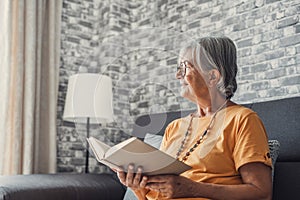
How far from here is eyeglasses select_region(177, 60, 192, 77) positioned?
146 cm

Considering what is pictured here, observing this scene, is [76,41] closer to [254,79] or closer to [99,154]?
[254,79]

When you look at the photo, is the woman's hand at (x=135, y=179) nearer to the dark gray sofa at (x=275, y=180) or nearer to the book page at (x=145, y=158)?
the book page at (x=145, y=158)

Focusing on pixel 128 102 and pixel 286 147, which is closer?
pixel 128 102

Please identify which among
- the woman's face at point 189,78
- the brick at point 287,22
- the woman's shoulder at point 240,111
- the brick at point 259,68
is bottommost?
the woman's shoulder at point 240,111

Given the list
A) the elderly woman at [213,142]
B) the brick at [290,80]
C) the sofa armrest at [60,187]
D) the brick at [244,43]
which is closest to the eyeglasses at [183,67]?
the elderly woman at [213,142]

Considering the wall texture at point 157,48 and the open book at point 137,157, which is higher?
the wall texture at point 157,48

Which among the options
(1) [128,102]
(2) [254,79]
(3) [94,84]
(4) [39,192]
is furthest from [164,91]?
(2) [254,79]

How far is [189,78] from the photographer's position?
4.89 ft

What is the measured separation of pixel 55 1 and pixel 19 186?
1600 mm

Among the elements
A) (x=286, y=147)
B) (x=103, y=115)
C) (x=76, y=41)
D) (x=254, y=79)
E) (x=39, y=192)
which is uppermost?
(x=76, y=41)

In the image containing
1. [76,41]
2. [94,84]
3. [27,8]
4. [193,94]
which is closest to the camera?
[94,84]

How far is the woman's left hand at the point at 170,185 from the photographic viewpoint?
1.47 m

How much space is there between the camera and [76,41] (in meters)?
3.54

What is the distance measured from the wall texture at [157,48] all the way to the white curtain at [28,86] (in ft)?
0.53
